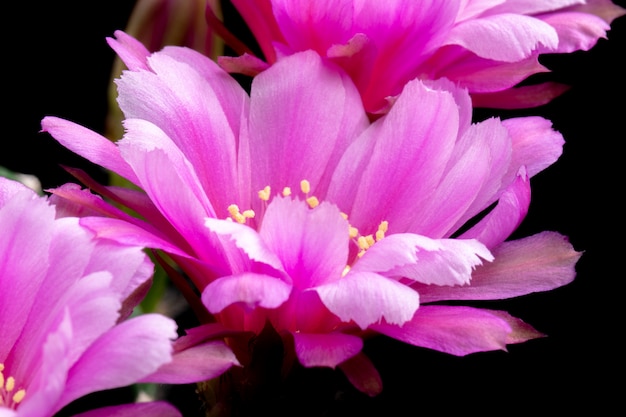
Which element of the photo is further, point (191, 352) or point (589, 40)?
point (589, 40)

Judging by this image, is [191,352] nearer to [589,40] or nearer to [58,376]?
[58,376]

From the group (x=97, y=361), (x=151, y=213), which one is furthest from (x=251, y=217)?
(x=97, y=361)

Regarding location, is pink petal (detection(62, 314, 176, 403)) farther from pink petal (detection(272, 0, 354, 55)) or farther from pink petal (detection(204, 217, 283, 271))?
pink petal (detection(272, 0, 354, 55))

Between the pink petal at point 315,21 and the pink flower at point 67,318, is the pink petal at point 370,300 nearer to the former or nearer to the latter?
the pink flower at point 67,318

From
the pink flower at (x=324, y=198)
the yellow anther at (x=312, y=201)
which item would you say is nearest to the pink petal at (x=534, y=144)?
the pink flower at (x=324, y=198)

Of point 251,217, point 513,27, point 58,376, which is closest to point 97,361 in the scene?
point 58,376

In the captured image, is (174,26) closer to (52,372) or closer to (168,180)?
(168,180)
